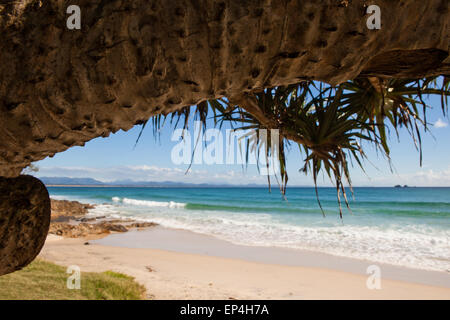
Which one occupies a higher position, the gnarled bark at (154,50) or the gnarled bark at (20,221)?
the gnarled bark at (154,50)

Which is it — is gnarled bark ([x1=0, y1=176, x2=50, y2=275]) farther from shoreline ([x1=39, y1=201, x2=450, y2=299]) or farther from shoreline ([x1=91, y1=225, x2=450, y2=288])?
shoreline ([x1=91, y1=225, x2=450, y2=288])

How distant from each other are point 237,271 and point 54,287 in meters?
4.70

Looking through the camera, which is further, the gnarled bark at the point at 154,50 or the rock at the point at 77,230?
the rock at the point at 77,230

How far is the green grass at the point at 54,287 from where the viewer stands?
12.9 ft

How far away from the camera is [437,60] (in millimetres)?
893

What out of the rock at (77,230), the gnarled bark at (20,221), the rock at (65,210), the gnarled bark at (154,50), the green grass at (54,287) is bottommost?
the rock at (65,210)

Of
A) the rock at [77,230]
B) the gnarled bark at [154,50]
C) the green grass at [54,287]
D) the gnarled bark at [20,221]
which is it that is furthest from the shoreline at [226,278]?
the gnarled bark at [154,50]

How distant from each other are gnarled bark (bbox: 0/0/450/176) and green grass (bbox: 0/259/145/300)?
4056 mm

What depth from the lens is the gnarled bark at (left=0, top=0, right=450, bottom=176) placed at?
2.22 feet

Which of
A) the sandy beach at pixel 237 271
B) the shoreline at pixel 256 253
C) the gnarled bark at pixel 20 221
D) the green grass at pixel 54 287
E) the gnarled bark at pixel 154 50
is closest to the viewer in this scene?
the gnarled bark at pixel 154 50

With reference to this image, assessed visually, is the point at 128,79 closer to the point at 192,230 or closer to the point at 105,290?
the point at 105,290

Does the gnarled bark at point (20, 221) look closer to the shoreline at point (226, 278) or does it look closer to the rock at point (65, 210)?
the shoreline at point (226, 278)

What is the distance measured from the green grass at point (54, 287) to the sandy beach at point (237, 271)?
0.87 meters

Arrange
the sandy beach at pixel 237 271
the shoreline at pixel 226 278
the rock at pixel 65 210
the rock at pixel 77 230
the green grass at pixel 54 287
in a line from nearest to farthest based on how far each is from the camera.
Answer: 1. the green grass at pixel 54 287
2. the shoreline at pixel 226 278
3. the sandy beach at pixel 237 271
4. the rock at pixel 77 230
5. the rock at pixel 65 210
